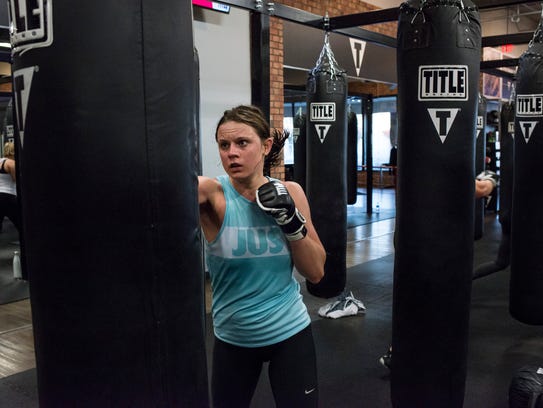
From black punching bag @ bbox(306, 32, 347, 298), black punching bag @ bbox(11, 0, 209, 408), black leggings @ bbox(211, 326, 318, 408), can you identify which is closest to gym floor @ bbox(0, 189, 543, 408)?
black punching bag @ bbox(306, 32, 347, 298)

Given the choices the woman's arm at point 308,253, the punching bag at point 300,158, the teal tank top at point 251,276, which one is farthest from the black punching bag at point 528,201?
the punching bag at point 300,158

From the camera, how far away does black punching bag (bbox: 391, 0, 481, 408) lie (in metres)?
1.97

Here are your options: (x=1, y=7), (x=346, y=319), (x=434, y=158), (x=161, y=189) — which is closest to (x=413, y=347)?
(x=434, y=158)

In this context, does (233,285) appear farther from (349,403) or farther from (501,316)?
(501,316)

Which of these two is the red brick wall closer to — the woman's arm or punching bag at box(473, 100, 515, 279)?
punching bag at box(473, 100, 515, 279)

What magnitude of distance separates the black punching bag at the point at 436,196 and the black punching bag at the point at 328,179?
1699 mm

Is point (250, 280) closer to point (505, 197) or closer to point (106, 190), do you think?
point (106, 190)

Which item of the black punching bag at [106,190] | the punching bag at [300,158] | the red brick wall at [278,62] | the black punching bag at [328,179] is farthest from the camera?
the punching bag at [300,158]

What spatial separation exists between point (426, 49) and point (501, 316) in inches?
122

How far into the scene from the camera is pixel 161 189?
3.25ft

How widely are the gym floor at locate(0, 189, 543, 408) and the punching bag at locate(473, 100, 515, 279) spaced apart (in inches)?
10.6

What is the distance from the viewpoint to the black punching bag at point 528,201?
2770 mm

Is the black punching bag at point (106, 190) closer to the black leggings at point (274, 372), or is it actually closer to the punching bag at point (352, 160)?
the black leggings at point (274, 372)

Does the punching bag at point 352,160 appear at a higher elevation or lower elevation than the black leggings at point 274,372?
higher
